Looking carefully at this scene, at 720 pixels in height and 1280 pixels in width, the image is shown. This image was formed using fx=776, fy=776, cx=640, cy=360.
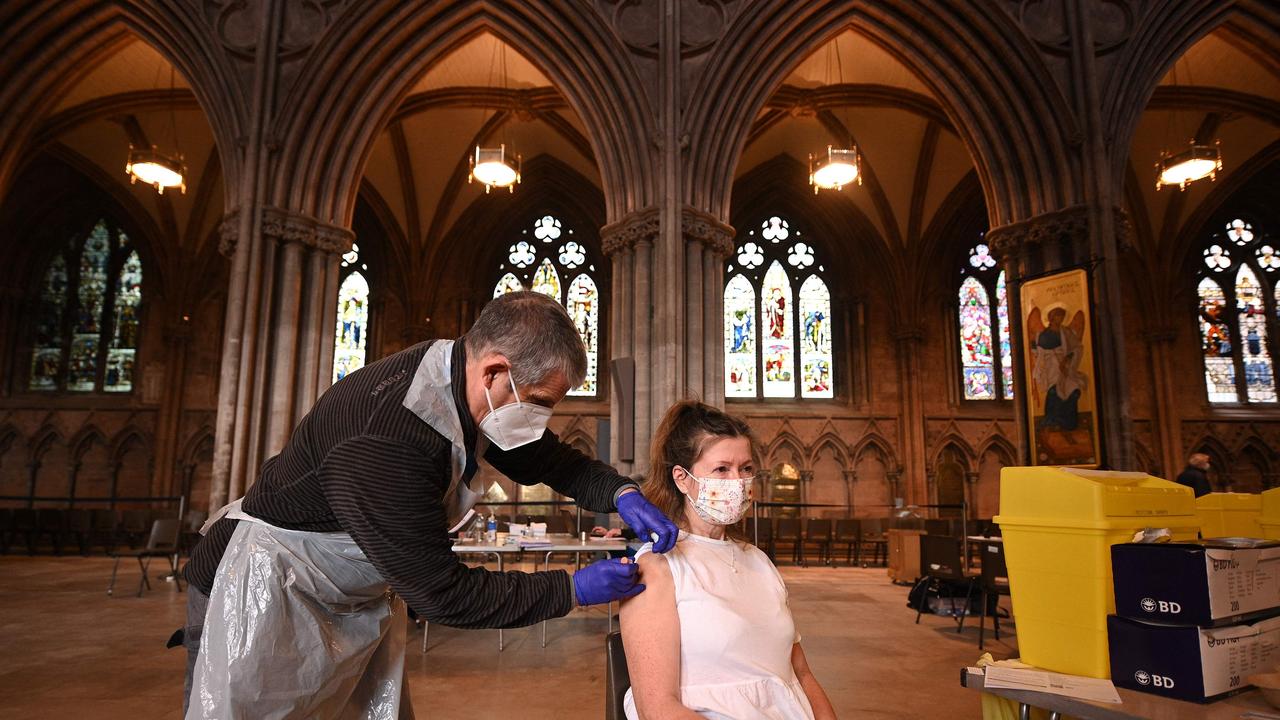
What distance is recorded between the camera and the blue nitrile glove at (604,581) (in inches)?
65.0

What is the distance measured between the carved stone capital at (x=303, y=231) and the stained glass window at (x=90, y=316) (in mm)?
9596

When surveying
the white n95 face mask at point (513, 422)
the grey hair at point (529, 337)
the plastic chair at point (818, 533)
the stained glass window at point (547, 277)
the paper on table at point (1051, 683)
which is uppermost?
the stained glass window at point (547, 277)

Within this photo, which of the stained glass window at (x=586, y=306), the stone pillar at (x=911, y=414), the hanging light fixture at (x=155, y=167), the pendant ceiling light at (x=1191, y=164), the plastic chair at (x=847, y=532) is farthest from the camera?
the stained glass window at (x=586, y=306)

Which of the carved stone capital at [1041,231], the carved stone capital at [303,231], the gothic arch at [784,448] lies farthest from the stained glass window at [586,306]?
the carved stone capital at [1041,231]

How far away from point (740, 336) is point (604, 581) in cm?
1684

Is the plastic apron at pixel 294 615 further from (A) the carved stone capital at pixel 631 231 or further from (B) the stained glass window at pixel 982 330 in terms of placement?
(B) the stained glass window at pixel 982 330

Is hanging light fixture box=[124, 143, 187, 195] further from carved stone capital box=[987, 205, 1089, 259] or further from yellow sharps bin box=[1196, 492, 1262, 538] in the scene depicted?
yellow sharps bin box=[1196, 492, 1262, 538]

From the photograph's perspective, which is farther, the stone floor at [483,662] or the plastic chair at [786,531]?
the plastic chair at [786,531]

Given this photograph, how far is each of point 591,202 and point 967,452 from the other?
1041cm

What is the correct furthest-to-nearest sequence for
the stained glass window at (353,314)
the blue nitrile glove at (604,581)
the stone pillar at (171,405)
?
the stained glass window at (353,314) < the stone pillar at (171,405) < the blue nitrile glove at (604,581)

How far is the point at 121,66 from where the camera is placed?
43.9ft

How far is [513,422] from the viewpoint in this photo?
1.88 m

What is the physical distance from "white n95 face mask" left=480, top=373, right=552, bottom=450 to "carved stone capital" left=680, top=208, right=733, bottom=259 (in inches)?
345

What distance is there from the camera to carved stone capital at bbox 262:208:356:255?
35.0ft
